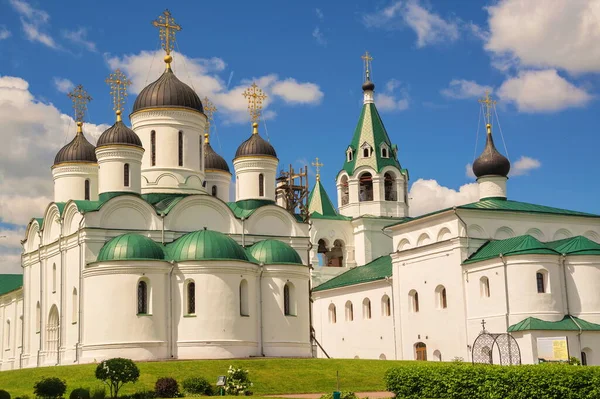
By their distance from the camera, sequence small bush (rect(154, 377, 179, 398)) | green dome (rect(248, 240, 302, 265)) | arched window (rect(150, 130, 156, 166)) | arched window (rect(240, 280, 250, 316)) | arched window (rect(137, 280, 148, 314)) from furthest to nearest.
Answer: arched window (rect(150, 130, 156, 166))
green dome (rect(248, 240, 302, 265))
arched window (rect(240, 280, 250, 316))
arched window (rect(137, 280, 148, 314))
small bush (rect(154, 377, 179, 398))

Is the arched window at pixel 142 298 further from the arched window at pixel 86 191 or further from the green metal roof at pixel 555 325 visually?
the green metal roof at pixel 555 325

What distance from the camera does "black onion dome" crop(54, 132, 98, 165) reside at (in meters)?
44.3

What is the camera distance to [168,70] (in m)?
42.4

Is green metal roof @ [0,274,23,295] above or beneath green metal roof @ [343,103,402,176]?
beneath

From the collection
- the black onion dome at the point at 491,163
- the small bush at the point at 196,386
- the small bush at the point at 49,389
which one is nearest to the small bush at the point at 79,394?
the small bush at the point at 49,389

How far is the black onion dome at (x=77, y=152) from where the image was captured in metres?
44.3

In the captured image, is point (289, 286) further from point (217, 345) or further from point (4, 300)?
point (4, 300)

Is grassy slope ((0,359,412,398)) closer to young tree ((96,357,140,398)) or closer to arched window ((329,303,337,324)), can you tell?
young tree ((96,357,140,398))

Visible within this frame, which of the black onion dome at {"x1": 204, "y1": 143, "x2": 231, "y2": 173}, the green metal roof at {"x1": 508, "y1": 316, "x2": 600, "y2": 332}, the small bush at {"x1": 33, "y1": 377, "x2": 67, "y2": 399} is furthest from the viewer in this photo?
the black onion dome at {"x1": 204, "y1": 143, "x2": 231, "y2": 173}

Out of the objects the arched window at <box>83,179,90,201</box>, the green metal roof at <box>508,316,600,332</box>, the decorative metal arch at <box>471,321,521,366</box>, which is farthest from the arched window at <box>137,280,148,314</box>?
the green metal roof at <box>508,316,600,332</box>

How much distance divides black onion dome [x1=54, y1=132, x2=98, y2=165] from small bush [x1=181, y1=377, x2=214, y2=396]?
19211 mm

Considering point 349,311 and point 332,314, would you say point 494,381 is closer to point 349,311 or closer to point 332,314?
point 349,311

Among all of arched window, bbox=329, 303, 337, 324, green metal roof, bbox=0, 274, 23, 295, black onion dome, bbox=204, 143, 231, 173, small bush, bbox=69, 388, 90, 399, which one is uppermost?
black onion dome, bbox=204, 143, 231, 173

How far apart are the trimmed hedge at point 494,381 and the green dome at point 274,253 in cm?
1392
